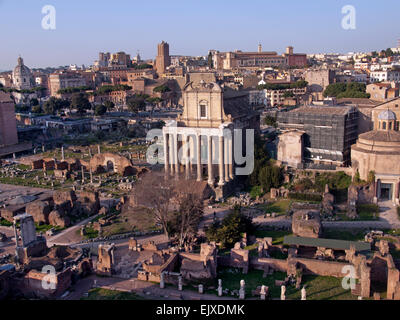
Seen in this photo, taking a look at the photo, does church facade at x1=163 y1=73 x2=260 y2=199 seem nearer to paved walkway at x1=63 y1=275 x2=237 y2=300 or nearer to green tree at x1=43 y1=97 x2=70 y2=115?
paved walkway at x1=63 y1=275 x2=237 y2=300

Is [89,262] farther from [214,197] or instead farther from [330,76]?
[330,76]

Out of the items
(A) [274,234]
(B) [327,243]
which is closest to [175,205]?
(A) [274,234]

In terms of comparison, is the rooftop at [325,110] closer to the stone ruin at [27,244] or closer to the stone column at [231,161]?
the stone column at [231,161]

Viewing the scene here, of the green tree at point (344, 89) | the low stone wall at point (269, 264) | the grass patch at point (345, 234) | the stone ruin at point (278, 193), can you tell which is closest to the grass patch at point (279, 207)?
the stone ruin at point (278, 193)

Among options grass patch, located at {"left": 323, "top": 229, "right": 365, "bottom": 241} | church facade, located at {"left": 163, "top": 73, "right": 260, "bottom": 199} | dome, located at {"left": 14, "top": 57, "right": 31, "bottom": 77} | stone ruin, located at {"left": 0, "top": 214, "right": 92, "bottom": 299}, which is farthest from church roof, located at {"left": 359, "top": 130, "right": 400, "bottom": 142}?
dome, located at {"left": 14, "top": 57, "right": 31, "bottom": 77}
